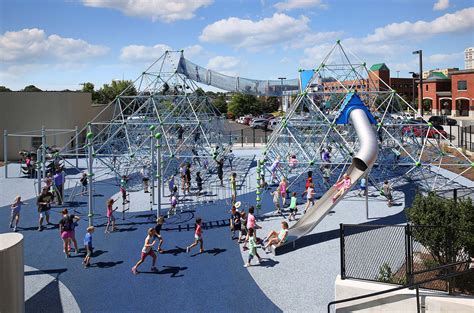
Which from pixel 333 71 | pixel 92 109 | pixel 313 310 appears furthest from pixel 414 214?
pixel 92 109

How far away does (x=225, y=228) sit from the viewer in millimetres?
17625

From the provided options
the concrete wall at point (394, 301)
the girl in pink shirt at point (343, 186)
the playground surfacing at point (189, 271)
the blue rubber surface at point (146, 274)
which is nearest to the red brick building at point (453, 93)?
the playground surfacing at point (189, 271)

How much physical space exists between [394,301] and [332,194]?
7328 mm

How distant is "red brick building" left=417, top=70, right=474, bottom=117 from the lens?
225 feet

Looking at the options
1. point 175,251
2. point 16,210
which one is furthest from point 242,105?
point 175,251

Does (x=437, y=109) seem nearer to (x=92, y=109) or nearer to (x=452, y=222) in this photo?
(x=92, y=109)

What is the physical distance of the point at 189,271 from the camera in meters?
13.3

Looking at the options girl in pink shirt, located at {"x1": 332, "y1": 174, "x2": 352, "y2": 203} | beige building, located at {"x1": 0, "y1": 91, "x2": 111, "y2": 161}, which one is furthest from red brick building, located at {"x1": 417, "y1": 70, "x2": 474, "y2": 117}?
girl in pink shirt, located at {"x1": 332, "y1": 174, "x2": 352, "y2": 203}

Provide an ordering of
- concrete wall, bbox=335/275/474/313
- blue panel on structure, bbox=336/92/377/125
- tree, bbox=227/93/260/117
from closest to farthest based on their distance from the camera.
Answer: concrete wall, bbox=335/275/474/313
blue panel on structure, bbox=336/92/377/125
tree, bbox=227/93/260/117

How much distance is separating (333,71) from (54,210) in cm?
1565

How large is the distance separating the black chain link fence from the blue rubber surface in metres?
2.33

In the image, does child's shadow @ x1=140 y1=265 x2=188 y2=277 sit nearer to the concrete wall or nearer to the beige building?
the concrete wall

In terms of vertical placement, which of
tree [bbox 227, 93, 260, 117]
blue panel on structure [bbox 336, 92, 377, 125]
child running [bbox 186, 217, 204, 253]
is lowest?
child running [bbox 186, 217, 204, 253]

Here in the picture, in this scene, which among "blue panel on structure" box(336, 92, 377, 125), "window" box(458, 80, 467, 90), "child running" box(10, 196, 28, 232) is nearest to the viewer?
"child running" box(10, 196, 28, 232)
